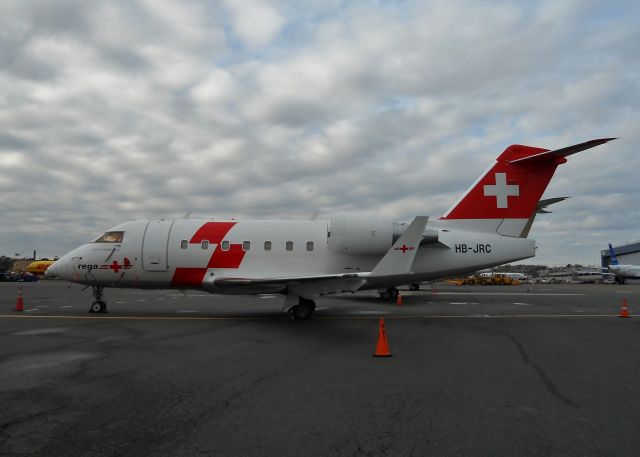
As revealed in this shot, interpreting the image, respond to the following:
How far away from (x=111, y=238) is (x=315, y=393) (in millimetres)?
12502

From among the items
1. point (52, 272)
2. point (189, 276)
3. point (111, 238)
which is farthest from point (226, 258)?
point (52, 272)

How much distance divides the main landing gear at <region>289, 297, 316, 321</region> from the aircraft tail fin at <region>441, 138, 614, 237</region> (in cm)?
593

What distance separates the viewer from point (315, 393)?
6090mm

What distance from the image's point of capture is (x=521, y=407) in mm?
5496

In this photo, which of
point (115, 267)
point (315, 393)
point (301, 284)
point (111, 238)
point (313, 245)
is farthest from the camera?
point (111, 238)

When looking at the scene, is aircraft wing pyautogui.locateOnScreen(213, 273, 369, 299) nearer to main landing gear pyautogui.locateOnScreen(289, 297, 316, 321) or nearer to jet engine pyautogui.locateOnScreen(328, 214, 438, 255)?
main landing gear pyautogui.locateOnScreen(289, 297, 316, 321)

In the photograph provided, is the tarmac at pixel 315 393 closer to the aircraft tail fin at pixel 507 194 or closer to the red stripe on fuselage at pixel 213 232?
the red stripe on fuselage at pixel 213 232

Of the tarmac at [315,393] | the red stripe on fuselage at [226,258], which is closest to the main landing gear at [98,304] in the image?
the tarmac at [315,393]

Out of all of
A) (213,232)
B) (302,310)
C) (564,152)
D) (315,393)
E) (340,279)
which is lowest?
(315,393)

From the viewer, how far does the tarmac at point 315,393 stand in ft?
14.1

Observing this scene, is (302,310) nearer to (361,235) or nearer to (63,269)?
(361,235)

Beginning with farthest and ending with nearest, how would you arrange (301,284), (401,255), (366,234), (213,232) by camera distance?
(213,232), (366,234), (301,284), (401,255)

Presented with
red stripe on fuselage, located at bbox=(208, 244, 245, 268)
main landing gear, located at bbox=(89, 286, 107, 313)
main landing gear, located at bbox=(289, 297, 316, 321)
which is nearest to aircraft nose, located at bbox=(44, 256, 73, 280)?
main landing gear, located at bbox=(89, 286, 107, 313)

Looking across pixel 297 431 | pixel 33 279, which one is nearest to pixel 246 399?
pixel 297 431
